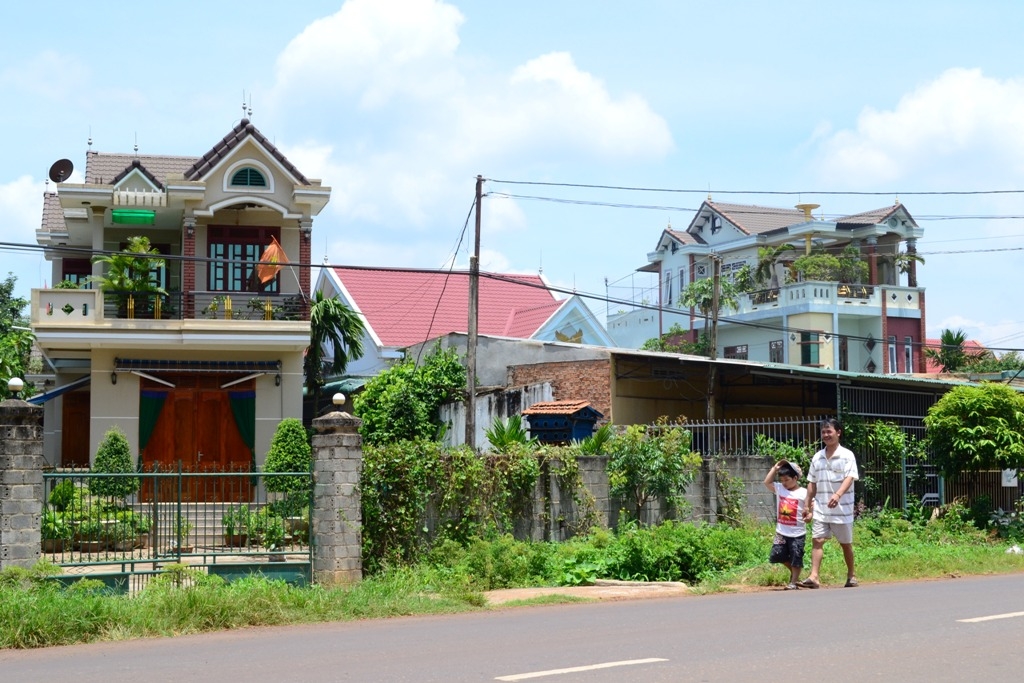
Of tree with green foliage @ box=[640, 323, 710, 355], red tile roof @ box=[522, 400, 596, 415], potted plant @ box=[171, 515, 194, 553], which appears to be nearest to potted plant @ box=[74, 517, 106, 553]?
potted plant @ box=[171, 515, 194, 553]

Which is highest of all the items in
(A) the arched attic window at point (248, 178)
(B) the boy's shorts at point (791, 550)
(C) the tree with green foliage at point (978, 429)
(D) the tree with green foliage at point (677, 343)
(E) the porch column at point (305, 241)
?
(A) the arched attic window at point (248, 178)

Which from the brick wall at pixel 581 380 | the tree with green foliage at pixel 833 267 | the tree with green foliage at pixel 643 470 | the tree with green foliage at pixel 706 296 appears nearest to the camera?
the tree with green foliage at pixel 643 470

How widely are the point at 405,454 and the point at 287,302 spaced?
1202cm

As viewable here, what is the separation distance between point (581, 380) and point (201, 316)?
8.84 m

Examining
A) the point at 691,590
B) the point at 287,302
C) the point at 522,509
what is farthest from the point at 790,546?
the point at 287,302

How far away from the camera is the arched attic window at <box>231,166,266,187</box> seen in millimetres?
26688

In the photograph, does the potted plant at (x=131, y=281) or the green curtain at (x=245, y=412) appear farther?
the green curtain at (x=245, y=412)

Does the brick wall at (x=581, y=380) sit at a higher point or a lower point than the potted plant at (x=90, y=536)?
higher

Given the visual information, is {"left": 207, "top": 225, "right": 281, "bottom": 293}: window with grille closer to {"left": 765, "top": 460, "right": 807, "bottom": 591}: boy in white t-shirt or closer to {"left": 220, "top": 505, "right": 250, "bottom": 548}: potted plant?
{"left": 220, "top": 505, "right": 250, "bottom": 548}: potted plant

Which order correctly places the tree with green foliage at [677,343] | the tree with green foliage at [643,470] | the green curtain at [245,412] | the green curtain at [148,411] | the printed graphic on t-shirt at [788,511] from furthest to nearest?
the tree with green foliage at [677,343] → the green curtain at [245,412] → the green curtain at [148,411] → the tree with green foliage at [643,470] → the printed graphic on t-shirt at [788,511]

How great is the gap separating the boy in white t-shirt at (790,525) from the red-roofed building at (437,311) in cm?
2571

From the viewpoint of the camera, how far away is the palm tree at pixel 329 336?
A: 3122cm

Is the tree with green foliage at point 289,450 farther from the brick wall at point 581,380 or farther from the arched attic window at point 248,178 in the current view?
the brick wall at point 581,380

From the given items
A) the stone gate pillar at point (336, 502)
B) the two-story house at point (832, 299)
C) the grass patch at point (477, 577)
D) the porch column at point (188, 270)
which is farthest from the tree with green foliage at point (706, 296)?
the stone gate pillar at point (336, 502)
